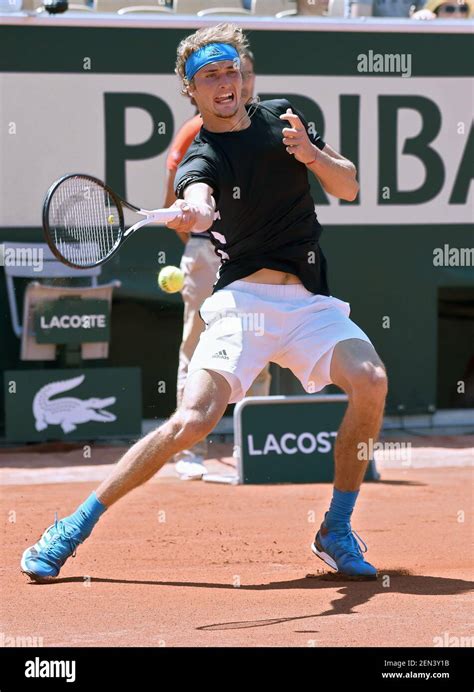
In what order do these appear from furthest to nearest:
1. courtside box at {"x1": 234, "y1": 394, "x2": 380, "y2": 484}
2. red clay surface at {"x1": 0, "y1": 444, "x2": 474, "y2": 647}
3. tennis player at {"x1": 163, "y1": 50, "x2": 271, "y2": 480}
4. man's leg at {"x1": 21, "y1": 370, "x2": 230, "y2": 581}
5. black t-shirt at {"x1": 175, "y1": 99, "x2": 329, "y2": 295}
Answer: tennis player at {"x1": 163, "y1": 50, "x2": 271, "y2": 480} < courtside box at {"x1": 234, "y1": 394, "x2": 380, "y2": 484} < black t-shirt at {"x1": 175, "y1": 99, "x2": 329, "y2": 295} < man's leg at {"x1": 21, "y1": 370, "x2": 230, "y2": 581} < red clay surface at {"x1": 0, "y1": 444, "x2": 474, "y2": 647}

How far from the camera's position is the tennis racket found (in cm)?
465

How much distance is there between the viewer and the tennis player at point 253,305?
4707 millimetres

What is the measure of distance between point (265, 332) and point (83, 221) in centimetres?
80

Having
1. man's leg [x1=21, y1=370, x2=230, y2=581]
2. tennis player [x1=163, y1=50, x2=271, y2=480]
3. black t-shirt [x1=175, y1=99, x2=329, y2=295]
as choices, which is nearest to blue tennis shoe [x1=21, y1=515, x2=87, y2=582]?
man's leg [x1=21, y1=370, x2=230, y2=581]

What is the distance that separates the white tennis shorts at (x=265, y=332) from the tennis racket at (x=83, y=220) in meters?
0.47

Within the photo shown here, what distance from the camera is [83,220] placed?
15.9 ft

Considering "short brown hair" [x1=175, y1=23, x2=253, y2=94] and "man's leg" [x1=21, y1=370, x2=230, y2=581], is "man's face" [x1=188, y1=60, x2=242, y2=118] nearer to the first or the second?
"short brown hair" [x1=175, y1=23, x2=253, y2=94]

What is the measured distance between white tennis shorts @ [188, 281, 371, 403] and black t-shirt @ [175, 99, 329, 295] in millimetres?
83

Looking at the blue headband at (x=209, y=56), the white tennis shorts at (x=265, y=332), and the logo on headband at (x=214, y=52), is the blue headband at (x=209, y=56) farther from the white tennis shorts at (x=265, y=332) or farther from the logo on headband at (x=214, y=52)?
the white tennis shorts at (x=265, y=332)

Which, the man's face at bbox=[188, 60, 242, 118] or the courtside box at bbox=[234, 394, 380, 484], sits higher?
the man's face at bbox=[188, 60, 242, 118]

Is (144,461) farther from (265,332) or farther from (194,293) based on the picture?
(194,293)

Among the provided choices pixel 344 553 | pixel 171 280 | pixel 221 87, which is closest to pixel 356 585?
pixel 344 553

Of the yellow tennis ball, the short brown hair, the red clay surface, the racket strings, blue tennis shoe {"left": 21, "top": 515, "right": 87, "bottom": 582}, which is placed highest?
the short brown hair
